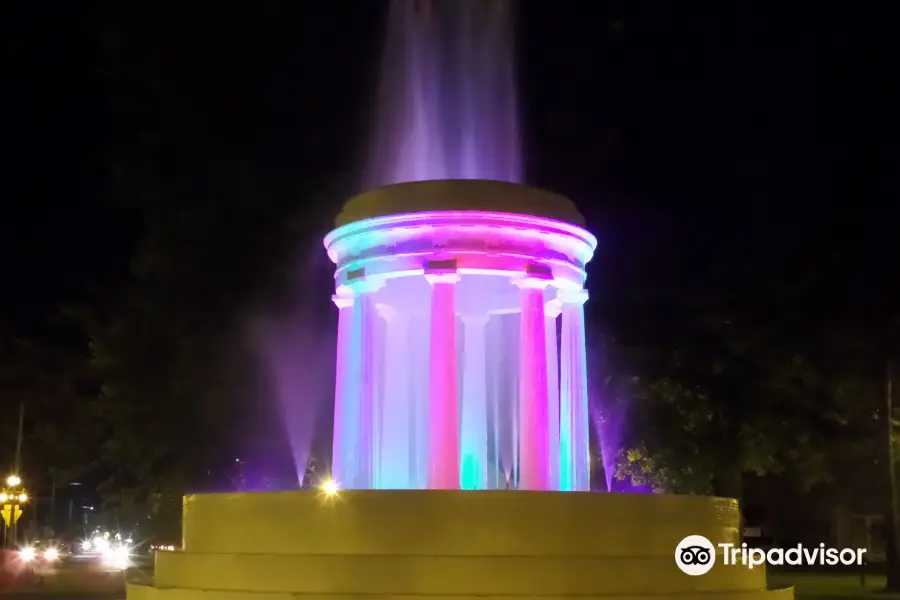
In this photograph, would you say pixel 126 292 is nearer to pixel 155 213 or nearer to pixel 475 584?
pixel 155 213

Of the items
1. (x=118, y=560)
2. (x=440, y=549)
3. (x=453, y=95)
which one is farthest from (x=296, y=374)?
(x=118, y=560)

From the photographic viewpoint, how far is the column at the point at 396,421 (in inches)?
974

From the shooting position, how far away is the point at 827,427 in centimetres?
3962

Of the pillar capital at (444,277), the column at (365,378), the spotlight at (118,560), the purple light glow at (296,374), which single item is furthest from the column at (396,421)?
the spotlight at (118,560)

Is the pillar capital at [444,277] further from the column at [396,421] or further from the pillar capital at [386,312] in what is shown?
the column at [396,421]

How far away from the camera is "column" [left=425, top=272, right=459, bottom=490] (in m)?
20.8

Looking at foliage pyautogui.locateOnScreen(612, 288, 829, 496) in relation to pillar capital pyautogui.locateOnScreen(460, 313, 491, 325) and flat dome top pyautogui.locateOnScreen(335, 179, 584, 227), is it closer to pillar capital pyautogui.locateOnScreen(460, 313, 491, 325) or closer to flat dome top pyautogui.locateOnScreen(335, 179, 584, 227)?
pillar capital pyautogui.locateOnScreen(460, 313, 491, 325)

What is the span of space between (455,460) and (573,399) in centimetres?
461

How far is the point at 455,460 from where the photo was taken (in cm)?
2095

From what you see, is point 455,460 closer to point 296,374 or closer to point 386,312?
point 386,312

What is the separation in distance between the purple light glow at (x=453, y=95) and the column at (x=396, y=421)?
7049mm

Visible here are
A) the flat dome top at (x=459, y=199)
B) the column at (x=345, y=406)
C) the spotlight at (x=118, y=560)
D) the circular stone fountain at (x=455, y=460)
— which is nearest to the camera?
the circular stone fountain at (x=455, y=460)

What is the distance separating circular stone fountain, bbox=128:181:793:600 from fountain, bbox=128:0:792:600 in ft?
0.12

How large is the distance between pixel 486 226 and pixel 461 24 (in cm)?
1174
